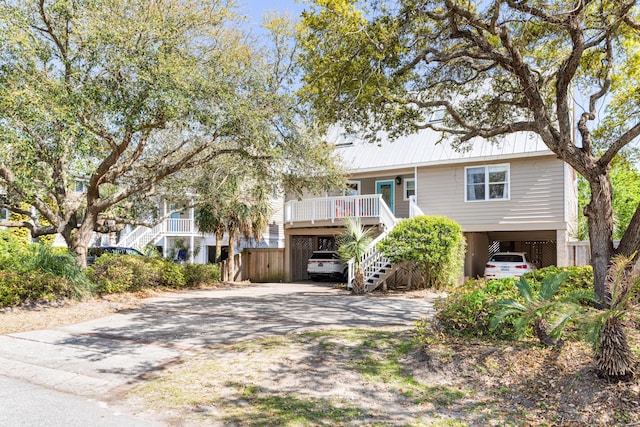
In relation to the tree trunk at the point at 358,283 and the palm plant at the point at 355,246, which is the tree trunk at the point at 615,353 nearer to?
the tree trunk at the point at 358,283

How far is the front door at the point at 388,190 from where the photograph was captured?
75.8ft

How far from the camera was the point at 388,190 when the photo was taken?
23266 mm

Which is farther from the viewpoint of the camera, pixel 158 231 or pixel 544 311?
pixel 158 231

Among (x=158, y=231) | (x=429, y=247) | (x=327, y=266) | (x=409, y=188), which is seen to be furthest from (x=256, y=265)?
(x=429, y=247)

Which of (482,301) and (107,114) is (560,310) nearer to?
(482,301)

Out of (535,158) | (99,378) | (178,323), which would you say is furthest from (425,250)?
(99,378)

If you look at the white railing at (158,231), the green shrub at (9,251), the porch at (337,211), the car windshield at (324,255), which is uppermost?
the porch at (337,211)

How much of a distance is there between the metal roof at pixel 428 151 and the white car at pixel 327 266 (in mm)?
4323

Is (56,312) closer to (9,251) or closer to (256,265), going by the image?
(9,251)

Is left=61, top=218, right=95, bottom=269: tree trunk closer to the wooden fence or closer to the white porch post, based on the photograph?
the wooden fence

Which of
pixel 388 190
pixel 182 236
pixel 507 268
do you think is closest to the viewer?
pixel 507 268

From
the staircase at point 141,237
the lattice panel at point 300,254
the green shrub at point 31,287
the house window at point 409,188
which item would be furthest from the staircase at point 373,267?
the staircase at point 141,237

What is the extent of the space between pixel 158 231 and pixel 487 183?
63.3 feet

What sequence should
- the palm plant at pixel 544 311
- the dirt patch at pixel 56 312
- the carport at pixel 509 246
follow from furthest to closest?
1. the carport at pixel 509 246
2. the dirt patch at pixel 56 312
3. the palm plant at pixel 544 311
